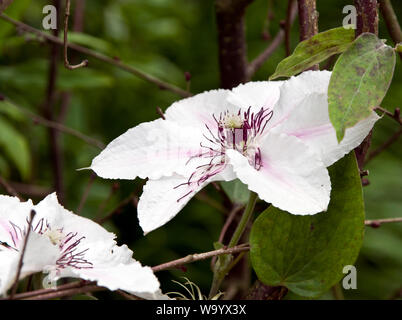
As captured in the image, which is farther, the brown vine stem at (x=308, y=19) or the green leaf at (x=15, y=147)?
the green leaf at (x=15, y=147)

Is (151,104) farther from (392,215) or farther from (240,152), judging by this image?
(240,152)

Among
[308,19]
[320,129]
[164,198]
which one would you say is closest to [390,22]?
[308,19]

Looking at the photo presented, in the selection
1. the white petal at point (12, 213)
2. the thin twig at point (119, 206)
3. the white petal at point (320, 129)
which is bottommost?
the thin twig at point (119, 206)

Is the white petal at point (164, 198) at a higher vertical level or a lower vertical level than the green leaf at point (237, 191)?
higher

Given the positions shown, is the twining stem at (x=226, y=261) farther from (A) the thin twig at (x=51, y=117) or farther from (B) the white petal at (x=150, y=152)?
(A) the thin twig at (x=51, y=117)

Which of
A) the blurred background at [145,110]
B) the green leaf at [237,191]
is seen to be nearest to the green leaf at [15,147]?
the blurred background at [145,110]
